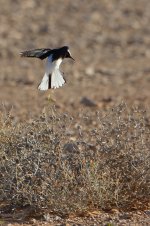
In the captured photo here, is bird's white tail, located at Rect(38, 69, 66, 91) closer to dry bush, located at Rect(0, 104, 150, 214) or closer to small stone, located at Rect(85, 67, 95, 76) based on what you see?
dry bush, located at Rect(0, 104, 150, 214)

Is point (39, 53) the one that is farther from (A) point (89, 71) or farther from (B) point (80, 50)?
(B) point (80, 50)

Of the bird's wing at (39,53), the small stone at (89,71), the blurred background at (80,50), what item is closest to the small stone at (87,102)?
the blurred background at (80,50)

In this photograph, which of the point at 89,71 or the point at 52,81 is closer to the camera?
the point at 52,81

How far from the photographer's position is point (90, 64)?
1118 centimetres

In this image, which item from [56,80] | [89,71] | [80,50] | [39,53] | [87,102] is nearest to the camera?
[56,80]

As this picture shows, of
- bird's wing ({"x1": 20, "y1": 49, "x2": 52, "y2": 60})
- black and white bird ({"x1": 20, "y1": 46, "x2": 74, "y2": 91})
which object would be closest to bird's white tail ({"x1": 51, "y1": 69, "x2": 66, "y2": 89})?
black and white bird ({"x1": 20, "y1": 46, "x2": 74, "y2": 91})

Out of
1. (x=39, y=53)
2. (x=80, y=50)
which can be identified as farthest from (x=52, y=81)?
(x=80, y=50)

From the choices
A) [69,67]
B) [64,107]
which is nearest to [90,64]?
[69,67]

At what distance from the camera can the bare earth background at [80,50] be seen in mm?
9070

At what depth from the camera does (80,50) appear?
39.7 feet

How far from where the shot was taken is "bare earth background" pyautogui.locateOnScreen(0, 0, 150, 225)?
9.07m

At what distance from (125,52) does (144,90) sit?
8.21 feet

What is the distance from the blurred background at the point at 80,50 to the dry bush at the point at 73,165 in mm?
2649

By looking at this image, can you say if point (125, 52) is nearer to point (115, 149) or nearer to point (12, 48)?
point (12, 48)
